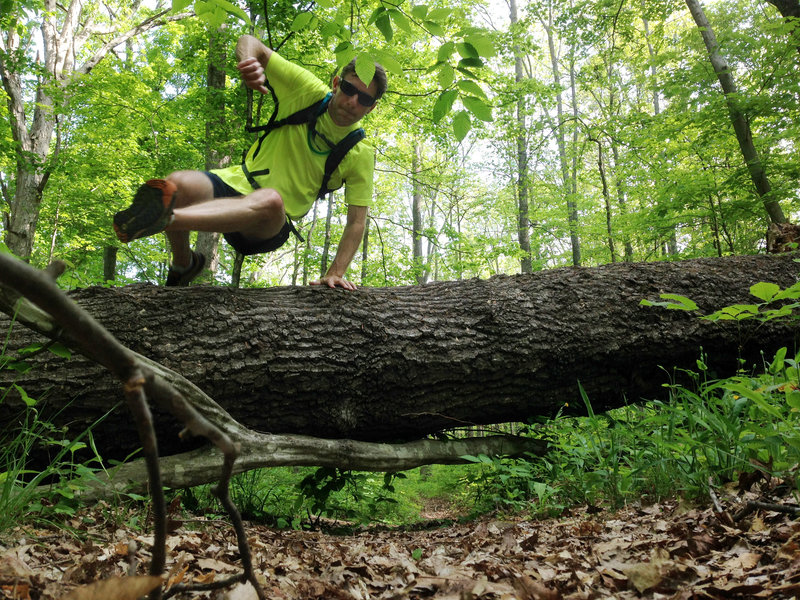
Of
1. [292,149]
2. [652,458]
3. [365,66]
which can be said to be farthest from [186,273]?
[652,458]

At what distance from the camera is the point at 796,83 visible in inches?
209

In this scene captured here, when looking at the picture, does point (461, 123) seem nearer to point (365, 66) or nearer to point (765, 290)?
point (365, 66)

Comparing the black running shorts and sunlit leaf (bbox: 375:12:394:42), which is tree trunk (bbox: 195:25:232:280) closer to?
the black running shorts

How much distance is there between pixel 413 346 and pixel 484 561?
5.86 ft

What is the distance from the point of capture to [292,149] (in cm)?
350

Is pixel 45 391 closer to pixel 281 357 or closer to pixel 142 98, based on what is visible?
pixel 281 357

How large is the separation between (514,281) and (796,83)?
14.6ft

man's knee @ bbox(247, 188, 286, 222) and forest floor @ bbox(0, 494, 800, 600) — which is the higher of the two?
man's knee @ bbox(247, 188, 286, 222)

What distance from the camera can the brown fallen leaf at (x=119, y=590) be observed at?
0.66 metres

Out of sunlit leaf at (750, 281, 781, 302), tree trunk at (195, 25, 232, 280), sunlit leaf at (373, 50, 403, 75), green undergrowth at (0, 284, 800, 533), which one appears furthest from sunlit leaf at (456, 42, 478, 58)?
tree trunk at (195, 25, 232, 280)

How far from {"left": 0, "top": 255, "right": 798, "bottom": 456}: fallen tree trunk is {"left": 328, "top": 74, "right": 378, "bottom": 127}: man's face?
4.20 feet

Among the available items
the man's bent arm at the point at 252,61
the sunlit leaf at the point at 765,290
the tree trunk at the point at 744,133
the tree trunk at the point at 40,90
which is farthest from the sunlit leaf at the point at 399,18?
the tree trunk at the point at 40,90

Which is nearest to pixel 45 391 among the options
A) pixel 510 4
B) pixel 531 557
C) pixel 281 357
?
pixel 281 357

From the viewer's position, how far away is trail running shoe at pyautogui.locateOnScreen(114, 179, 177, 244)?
2.69 m
